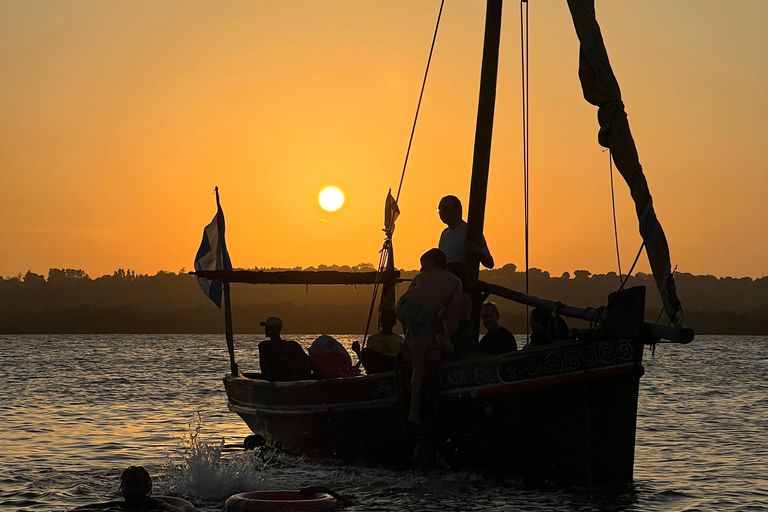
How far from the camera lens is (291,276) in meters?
17.1

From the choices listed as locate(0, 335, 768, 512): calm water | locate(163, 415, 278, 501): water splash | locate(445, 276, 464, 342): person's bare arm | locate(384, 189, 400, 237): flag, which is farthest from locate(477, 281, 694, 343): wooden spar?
locate(384, 189, 400, 237): flag

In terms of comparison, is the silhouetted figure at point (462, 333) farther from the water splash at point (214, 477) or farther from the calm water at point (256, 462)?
the water splash at point (214, 477)

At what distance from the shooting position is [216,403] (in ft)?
118

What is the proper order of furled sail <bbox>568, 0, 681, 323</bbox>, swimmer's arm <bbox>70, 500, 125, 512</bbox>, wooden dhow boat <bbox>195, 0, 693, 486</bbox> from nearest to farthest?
swimmer's arm <bbox>70, 500, 125, 512</bbox>
furled sail <bbox>568, 0, 681, 323</bbox>
wooden dhow boat <bbox>195, 0, 693, 486</bbox>

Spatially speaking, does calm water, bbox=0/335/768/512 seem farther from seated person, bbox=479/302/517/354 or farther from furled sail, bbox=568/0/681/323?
furled sail, bbox=568/0/681/323

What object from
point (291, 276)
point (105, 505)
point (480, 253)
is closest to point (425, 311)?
point (480, 253)

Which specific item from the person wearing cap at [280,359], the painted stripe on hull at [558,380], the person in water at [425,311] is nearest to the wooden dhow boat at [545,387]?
the painted stripe on hull at [558,380]

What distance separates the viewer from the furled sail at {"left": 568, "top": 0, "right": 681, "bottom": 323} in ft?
35.6

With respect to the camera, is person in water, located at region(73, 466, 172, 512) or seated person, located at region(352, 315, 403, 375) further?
seated person, located at region(352, 315, 403, 375)

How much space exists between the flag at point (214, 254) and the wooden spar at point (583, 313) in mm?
6748

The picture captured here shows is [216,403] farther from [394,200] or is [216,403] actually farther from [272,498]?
[272,498]

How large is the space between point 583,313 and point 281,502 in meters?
4.47

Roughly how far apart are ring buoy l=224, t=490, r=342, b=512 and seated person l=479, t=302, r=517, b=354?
3221 millimetres

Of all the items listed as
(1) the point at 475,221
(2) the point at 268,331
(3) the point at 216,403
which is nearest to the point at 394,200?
(2) the point at 268,331
